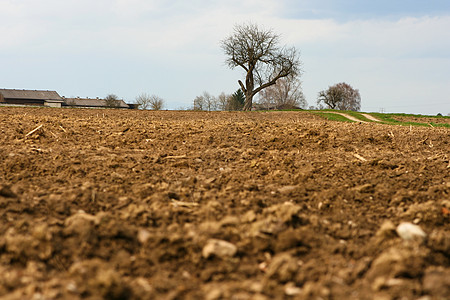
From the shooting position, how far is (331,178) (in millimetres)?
5258

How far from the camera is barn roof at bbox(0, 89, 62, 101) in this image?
194 ft

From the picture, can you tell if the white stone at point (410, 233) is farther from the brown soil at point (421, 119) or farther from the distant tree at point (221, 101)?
the distant tree at point (221, 101)

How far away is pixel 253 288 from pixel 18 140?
20.7 feet

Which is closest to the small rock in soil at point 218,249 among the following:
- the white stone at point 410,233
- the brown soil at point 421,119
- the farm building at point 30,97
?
the white stone at point 410,233

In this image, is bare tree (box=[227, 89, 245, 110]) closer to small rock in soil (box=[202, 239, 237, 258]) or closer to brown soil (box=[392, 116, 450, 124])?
brown soil (box=[392, 116, 450, 124])

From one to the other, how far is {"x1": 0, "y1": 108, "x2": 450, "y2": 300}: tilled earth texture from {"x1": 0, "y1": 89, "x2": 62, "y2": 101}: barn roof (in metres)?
59.8

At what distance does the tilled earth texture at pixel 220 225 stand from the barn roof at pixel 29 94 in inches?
2356

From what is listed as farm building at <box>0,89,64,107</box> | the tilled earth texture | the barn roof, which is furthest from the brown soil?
the barn roof

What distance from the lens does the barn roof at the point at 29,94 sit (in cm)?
5905

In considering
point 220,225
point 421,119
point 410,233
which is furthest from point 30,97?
point 410,233

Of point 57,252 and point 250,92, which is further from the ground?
point 250,92

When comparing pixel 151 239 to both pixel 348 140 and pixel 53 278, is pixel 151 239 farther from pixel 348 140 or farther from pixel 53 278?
pixel 348 140

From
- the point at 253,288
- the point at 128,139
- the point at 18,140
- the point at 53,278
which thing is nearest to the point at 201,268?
the point at 253,288

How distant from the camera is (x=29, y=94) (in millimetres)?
61188
